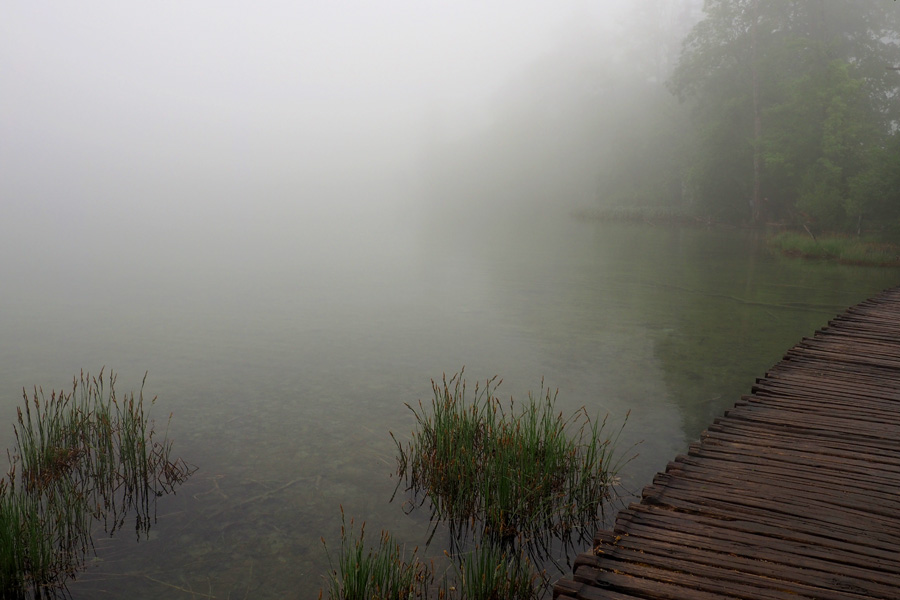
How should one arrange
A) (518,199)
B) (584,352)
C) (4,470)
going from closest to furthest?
(4,470) < (584,352) < (518,199)

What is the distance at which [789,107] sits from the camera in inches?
939

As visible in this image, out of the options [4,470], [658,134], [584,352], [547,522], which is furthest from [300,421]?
[658,134]

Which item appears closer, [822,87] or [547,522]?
[547,522]

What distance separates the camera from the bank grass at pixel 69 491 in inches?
144

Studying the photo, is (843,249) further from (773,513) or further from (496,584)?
(496,584)

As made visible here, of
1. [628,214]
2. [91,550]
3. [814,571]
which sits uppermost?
[628,214]

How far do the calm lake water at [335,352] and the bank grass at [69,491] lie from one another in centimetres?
17

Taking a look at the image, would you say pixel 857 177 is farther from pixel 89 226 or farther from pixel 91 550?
pixel 89 226

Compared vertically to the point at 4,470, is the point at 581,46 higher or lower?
higher

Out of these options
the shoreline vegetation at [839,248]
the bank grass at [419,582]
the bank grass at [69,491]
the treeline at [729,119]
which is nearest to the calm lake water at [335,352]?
the bank grass at [69,491]

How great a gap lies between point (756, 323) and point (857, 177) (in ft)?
38.9

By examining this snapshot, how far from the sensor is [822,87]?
73.8ft

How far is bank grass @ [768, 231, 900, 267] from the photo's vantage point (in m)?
17.6

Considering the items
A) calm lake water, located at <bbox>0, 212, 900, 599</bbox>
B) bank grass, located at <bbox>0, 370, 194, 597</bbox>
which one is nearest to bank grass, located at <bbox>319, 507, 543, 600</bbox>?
calm lake water, located at <bbox>0, 212, 900, 599</bbox>
